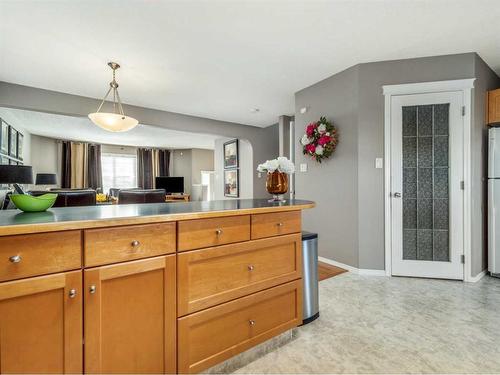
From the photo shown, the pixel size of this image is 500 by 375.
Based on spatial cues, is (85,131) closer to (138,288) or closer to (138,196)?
(138,196)

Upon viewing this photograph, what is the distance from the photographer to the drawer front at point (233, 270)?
123 centimetres

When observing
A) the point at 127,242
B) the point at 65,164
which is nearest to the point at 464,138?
the point at 127,242

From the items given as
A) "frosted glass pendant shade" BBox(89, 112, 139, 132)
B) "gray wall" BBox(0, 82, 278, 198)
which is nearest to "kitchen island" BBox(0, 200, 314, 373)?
"frosted glass pendant shade" BBox(89, 112, 139, 132)

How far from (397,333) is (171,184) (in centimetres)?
805

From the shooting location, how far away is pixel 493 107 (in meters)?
2.83

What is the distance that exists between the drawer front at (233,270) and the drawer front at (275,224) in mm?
39

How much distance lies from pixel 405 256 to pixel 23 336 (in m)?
3.19

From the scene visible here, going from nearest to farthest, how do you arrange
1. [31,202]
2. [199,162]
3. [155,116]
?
[31,202]
[155,116]
[199,162]

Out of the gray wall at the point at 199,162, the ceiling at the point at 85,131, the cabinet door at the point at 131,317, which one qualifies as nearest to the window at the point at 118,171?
the ceiling at the point at 85,131

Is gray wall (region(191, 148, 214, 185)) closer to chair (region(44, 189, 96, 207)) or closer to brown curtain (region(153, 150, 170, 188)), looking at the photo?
brown curtain (region(153, 150, 170, 188))

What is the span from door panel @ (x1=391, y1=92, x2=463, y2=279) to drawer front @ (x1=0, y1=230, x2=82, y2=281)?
2949mm

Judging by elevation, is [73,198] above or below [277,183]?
below

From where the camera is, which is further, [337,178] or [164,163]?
[164,163]

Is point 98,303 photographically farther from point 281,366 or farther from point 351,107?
point 351,107
